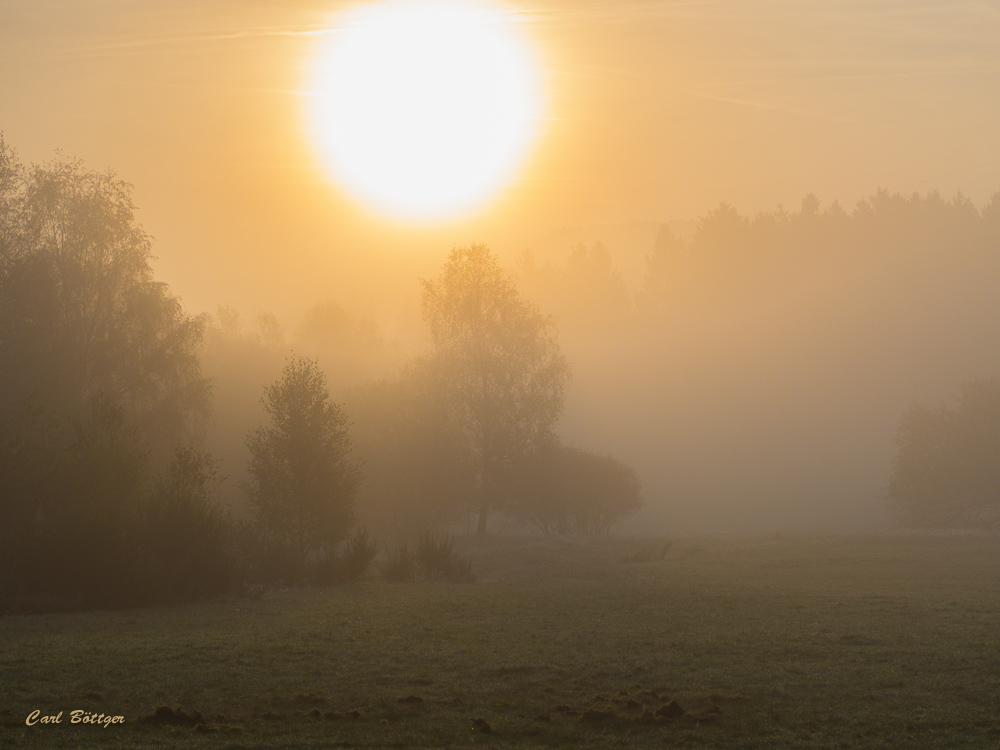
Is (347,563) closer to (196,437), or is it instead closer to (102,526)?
(102,526)

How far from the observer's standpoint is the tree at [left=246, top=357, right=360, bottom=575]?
31906mm

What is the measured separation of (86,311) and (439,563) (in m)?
19.7

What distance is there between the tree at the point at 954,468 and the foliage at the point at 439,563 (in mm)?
45084

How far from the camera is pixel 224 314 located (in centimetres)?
12012

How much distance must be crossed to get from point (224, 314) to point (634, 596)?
106 meters

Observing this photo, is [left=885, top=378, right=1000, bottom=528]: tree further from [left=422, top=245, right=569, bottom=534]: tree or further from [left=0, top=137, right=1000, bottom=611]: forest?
[left=422, top=245, right=569, bottom=534]: tree

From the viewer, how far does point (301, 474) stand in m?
32.2

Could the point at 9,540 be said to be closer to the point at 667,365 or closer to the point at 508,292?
the point at 508,292

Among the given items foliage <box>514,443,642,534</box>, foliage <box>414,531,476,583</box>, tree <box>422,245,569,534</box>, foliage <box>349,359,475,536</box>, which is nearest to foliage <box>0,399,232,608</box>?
foliage <box>414,531,476,583</box>

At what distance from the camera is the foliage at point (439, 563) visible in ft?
106

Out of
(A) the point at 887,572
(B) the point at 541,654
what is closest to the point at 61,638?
(B) the point at 541,654

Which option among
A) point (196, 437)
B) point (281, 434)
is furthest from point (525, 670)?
point (196, 437)

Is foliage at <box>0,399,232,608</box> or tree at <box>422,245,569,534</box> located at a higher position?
tree at <box>422,245,569,534</box>

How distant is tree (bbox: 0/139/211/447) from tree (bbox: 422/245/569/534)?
18.5 metres
